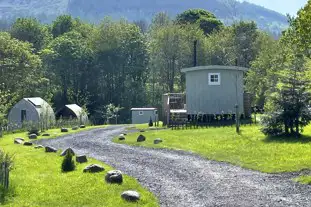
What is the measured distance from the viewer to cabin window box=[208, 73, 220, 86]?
Result: 39.5 meters

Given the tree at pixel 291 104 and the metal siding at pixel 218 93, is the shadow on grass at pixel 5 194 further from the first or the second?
the metal siding at pixel 218 93

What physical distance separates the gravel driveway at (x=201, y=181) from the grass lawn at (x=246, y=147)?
0.93m

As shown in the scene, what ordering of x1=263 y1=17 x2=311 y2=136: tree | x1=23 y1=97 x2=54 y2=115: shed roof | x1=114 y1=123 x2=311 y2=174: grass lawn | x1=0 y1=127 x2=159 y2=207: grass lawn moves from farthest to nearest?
x1=23 y1=97 x2=54 y2=115: shed roof → x1=263 y1=17 x2=311 y2=136: tree → x1=114 y1=123 x2=311 y2=174: grass lawn → x1=0 y1=127 x2=159 y2=207: grass lawn

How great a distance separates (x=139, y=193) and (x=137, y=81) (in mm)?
68468

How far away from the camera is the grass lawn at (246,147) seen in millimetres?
18628

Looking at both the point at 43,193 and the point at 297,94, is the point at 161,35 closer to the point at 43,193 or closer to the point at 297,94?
the point at 297,94

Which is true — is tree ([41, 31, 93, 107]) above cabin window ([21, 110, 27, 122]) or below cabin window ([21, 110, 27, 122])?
above

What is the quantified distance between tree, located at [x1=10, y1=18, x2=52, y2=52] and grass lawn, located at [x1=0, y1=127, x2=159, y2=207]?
6960cm

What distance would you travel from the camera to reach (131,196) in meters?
13.7

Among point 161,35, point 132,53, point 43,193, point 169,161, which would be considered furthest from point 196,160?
point 132,53

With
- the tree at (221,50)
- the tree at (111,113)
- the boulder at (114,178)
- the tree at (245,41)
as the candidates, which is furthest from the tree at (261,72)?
the boulder at (114,178)

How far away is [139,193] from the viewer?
14.4 meters

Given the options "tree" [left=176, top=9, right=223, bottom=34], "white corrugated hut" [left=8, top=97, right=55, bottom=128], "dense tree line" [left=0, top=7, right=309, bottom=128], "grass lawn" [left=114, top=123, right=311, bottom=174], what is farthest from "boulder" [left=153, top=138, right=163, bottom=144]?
"tree" [left=176, top=9, right=223, bottom=34]

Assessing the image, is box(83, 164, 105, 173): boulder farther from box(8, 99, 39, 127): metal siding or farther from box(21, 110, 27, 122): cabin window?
box(21, 110, 27, 122): cabin window
